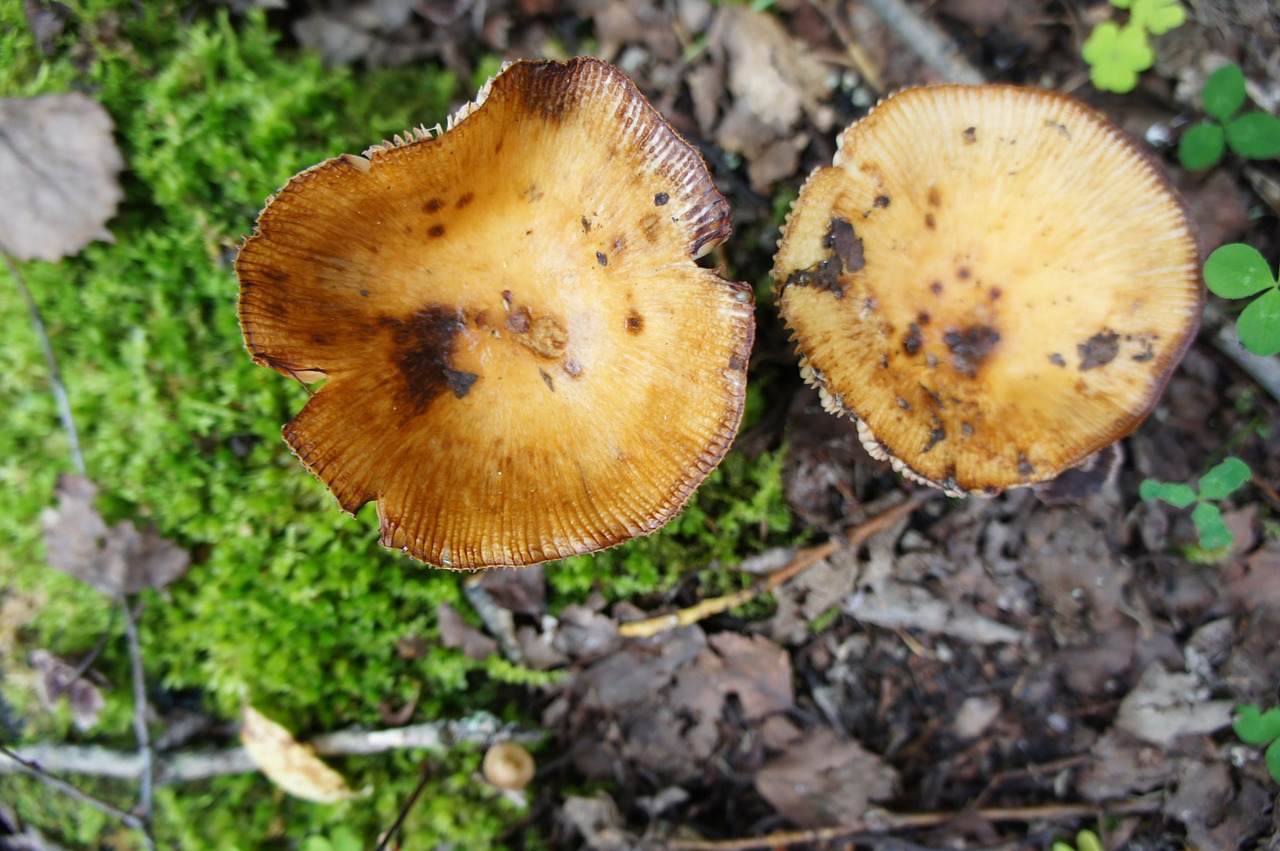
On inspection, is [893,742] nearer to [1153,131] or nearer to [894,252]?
[894,252]

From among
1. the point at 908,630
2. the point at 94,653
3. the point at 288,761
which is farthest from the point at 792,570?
the point at 94,653

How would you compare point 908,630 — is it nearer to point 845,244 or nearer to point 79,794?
point 845,244

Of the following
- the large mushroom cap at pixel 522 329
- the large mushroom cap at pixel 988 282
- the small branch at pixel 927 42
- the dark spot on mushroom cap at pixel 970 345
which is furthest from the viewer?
the small branch at pixel 927 42

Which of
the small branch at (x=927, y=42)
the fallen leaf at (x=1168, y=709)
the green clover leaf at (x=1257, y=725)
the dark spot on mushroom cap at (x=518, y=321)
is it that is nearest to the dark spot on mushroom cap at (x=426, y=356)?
the dark spot on mushroom cap at (x=518, y=321)


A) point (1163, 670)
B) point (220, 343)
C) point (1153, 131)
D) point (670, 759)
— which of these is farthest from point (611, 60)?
point (1163, 670)

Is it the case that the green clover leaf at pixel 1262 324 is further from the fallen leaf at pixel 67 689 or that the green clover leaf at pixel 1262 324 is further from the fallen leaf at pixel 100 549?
the fallen leaf at pixel 67 689

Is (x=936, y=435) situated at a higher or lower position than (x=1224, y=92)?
lower
